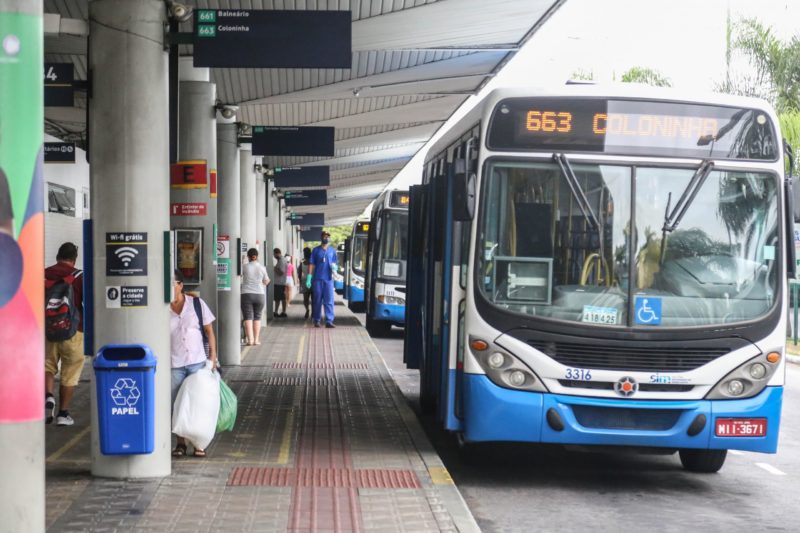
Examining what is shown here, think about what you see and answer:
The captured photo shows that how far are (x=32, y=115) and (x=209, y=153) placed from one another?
12847 mm

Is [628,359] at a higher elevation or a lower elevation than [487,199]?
lower

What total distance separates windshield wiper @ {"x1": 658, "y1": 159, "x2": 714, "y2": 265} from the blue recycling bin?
12.8 feet

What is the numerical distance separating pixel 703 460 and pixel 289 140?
11.5 m

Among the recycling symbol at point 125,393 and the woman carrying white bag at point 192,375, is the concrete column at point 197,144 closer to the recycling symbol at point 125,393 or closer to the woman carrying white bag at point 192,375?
the woman carrying white bag at point 192,375

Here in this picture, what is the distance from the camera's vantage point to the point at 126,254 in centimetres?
951

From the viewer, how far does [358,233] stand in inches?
1383

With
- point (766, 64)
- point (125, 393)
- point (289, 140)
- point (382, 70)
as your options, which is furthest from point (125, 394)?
point (766, 64)

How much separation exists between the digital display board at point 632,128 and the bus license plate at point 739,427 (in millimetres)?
2019

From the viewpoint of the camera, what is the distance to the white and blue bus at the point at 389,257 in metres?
26.9

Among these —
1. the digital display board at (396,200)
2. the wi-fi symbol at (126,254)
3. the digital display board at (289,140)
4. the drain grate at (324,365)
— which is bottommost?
the drain grate at (324,365)

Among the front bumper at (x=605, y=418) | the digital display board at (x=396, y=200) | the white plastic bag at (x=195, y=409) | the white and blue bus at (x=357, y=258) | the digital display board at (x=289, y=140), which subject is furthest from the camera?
the white and blue bus at (x=357, y=258)

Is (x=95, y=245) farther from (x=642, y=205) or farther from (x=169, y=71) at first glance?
(x=642, y=205)

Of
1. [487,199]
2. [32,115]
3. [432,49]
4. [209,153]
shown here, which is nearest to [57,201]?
[209,153]

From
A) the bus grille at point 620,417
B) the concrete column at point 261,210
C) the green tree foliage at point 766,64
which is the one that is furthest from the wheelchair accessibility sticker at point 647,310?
the green tree foliage at point 766,64
